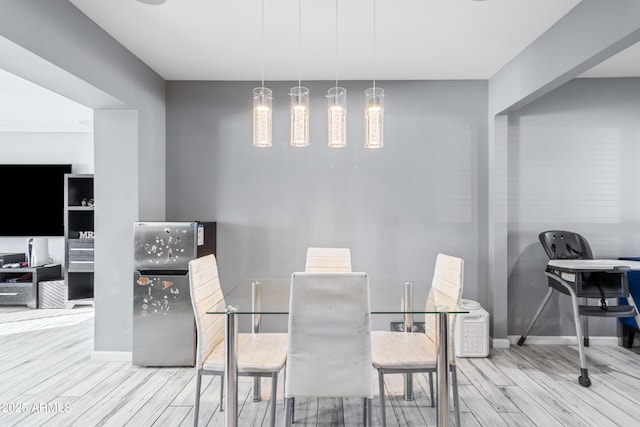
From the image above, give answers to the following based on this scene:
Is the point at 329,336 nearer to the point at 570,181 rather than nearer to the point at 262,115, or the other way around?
the point at 262,115

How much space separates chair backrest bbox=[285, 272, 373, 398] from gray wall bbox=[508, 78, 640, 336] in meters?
2.61

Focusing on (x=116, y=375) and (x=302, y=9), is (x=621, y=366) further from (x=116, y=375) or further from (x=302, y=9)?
(x=116, y=375)

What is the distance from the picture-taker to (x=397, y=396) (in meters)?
2.63

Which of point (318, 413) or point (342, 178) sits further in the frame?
point (342, 178)

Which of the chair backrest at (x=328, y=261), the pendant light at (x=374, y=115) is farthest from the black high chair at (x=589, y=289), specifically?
the pendant light at (x=374, y=115)

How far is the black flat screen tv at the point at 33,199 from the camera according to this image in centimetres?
532

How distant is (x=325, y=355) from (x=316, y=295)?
30 cm

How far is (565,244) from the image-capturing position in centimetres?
346

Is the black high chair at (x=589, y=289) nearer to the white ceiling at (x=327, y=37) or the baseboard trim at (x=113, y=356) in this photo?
the white ceiling at (x=327, y=37)

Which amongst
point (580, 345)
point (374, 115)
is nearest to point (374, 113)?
point (374, 115)

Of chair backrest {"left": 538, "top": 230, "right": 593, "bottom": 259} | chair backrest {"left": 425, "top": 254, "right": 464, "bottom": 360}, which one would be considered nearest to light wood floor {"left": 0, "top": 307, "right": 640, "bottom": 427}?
chair backrest {"left": 425, "top": 254, "right": 464, "bottom": 360}

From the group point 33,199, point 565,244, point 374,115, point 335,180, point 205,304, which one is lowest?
point 205,304

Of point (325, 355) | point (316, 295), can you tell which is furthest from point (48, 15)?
point (325, 355)

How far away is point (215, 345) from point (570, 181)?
360 centimetres
